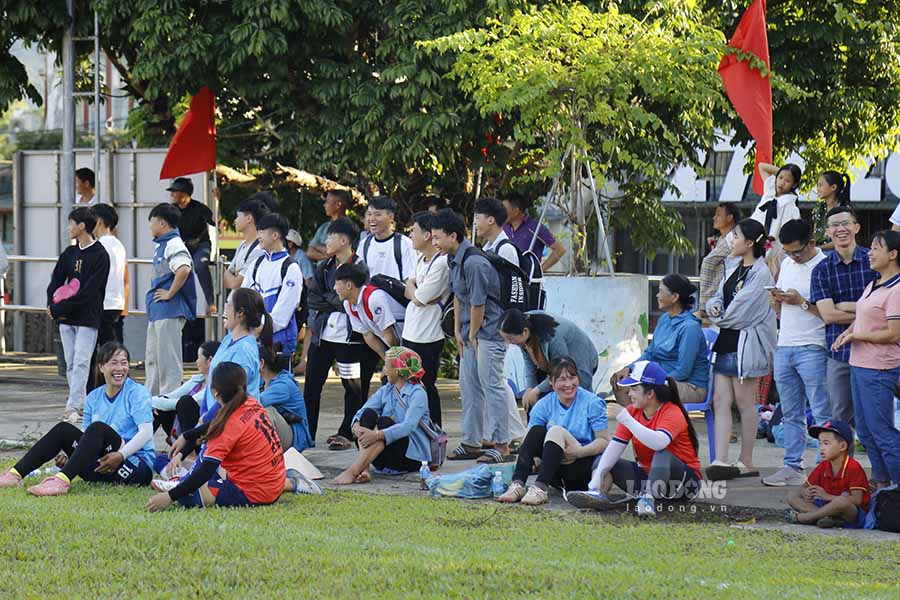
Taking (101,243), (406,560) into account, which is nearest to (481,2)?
(101,243)

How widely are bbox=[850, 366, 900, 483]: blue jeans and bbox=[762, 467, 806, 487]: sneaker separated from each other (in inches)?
37.5

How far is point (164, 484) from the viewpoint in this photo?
875 centimetres

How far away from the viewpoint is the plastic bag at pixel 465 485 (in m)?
8.77

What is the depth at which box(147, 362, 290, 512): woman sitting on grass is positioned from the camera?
804 cm

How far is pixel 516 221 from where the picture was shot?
41.4 ft

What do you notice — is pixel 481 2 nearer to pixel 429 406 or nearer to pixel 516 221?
pixel 516 221

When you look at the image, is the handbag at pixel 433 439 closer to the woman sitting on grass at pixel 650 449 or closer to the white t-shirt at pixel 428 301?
the white t-shirt at pixel 428 301

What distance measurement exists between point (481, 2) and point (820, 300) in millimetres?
6478

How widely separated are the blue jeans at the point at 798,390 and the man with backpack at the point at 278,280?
153 inches

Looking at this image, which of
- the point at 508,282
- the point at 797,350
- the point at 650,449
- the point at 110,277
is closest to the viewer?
the point at 650,449

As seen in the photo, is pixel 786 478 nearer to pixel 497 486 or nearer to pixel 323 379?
pixel 497 486

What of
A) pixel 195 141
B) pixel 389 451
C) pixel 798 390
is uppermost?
pixel 195 141

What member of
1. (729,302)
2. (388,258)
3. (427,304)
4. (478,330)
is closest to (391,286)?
(388,258)

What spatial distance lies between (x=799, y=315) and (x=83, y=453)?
4.72 m
